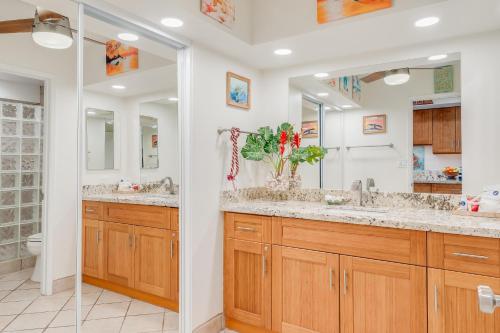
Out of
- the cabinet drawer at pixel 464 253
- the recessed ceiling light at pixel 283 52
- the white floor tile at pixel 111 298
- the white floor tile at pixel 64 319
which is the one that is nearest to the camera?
the cabinet drawer at pixel 464 253

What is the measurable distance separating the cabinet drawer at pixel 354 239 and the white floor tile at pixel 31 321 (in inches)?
53.9

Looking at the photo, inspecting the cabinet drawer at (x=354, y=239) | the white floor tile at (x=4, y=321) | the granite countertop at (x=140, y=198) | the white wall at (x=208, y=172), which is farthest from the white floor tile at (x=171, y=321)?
the white floor tile at (x=4, y=321)

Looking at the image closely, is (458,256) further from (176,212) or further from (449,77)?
(176,212)

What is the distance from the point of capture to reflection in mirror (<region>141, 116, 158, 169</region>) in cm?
218

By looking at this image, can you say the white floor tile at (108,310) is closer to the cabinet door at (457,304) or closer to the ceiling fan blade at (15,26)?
the ceiling fan blade at (15,26)

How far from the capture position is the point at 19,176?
160cm

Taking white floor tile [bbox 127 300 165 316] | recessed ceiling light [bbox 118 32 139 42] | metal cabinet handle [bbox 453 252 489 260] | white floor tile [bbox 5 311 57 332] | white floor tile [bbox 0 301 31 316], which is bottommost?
white floor tile [bbox 127 300 165 316]

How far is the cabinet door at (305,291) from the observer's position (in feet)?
6.86

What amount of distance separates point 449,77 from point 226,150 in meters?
1.70

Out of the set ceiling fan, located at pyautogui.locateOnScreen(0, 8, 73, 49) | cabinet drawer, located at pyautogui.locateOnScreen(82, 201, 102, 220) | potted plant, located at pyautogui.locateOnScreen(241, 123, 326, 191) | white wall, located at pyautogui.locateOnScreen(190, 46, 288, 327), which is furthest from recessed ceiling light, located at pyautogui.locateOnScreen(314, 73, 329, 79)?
cabinet drawer, located at pyautogui.locateOnScreen(82, 201, 102, 220)

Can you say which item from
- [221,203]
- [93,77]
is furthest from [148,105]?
[221,203]

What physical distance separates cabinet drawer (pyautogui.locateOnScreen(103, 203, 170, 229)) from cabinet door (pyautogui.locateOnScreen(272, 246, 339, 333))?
32.0 inches

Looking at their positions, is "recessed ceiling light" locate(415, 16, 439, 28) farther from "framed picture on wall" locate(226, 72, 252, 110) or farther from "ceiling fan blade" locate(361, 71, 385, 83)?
"framed picture on wall" locate(226, 72, 252, 110)

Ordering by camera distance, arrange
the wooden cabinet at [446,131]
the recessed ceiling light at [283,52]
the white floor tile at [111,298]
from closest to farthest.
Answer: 1. the white floor tile at [111,298]
2. the wooden cabinet at [446,131]
3. the recessed ceiling light at [283,52]
